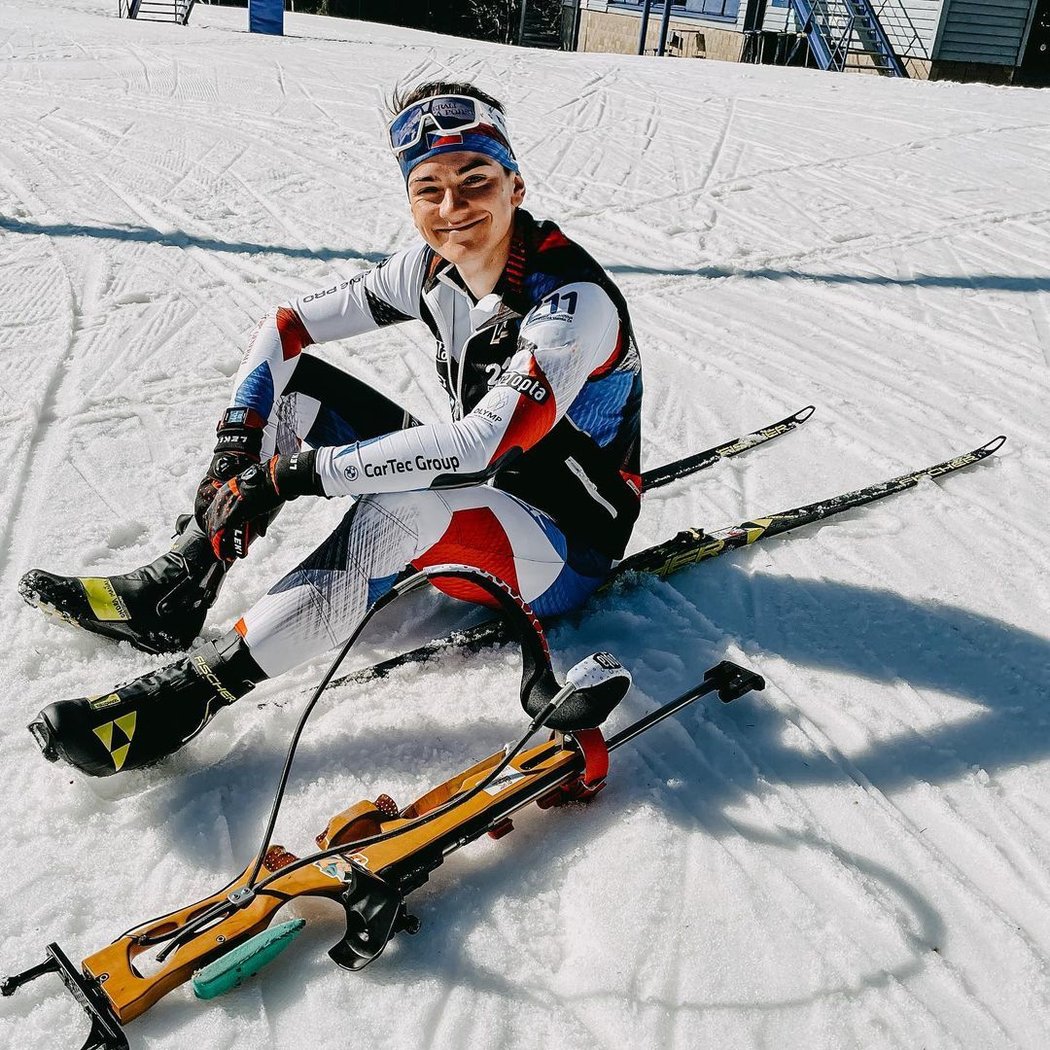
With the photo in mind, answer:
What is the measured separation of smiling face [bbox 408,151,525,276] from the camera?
2383 mm

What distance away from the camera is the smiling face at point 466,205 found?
2.38 meters

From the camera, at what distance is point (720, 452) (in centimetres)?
395

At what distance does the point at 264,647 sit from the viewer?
7.18ft

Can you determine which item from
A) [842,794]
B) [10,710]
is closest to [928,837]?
[842,794]

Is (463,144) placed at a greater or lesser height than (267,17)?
greater

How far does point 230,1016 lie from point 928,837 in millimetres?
1498

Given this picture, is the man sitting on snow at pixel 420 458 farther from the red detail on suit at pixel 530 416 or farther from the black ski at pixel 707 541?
the black ski at pixel 707 541

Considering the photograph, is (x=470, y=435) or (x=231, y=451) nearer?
(x=470, y=435)

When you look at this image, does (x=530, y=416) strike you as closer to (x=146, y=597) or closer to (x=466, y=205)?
(x=466, y=205)

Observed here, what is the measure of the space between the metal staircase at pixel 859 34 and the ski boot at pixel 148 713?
17590 millimetres

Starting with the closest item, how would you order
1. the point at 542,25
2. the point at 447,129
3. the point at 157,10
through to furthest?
1. the point at 447,129
2. the point at 157,10
3. the point at 542,25

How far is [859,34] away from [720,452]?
16226mm

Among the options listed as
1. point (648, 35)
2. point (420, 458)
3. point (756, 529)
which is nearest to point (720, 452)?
point (756, 529)

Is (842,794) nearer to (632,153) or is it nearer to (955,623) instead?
(955,623)
